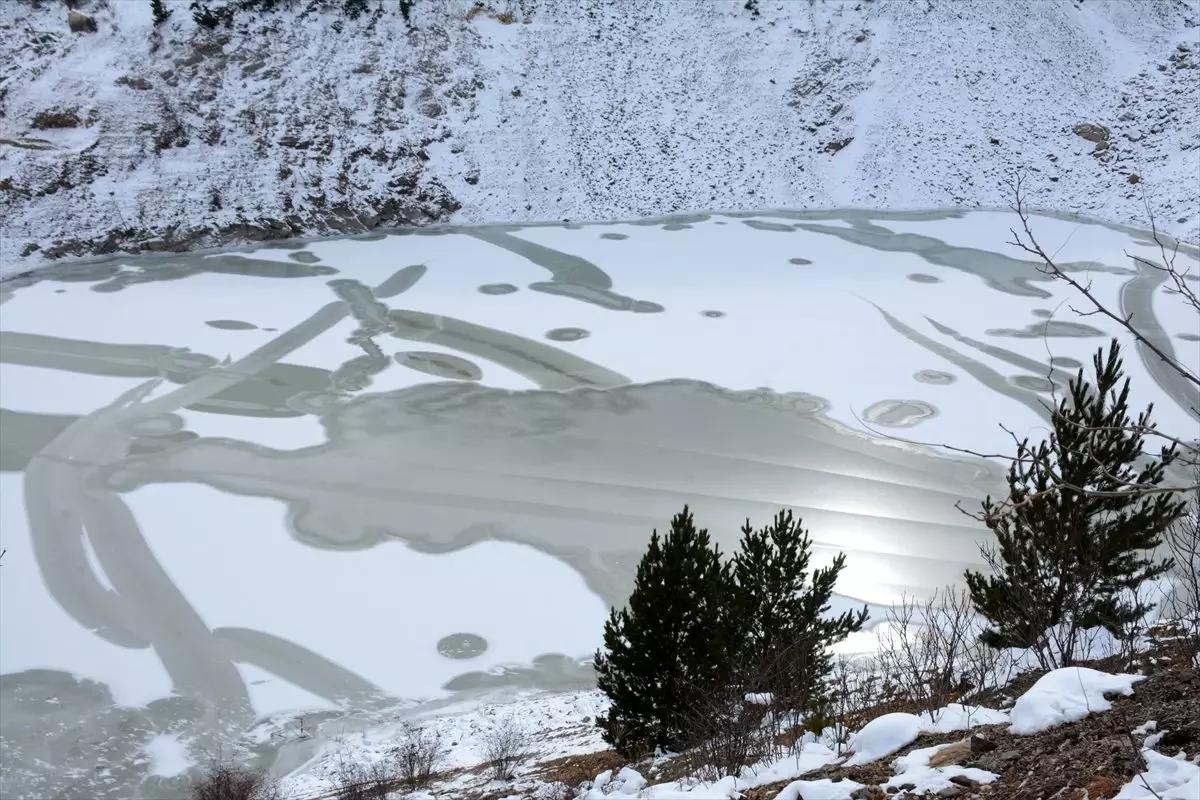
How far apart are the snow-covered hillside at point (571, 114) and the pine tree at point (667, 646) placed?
711 inches

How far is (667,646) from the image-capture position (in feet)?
22.1

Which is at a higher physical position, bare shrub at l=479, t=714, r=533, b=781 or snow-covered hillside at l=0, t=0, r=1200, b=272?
snow-covered hillside at l=0, t=0, r=1200, b=272

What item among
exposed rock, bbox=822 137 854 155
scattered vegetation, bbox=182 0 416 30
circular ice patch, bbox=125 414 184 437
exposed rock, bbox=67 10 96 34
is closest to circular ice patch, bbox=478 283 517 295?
circular ice patch, bbox=125 414 184 437

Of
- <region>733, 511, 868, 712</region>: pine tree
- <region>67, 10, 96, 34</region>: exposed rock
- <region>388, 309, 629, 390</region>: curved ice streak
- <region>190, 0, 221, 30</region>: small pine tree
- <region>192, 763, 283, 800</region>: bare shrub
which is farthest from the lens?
<region>190, 0, 221, 30</region>: small pine tree

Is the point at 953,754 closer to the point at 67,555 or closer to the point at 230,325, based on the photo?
the point at 67,555

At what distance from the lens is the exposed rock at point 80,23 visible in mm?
25453

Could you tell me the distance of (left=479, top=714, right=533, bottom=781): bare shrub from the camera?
7398 mm

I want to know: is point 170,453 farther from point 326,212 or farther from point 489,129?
point 489,129

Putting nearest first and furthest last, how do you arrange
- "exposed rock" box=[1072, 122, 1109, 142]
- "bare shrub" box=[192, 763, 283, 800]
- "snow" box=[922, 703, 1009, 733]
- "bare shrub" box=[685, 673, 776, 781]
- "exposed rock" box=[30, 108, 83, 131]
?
"snow" box=[922, 703, 1009, 733] → "bare shrub" box=[685, 673, 776, 781] → "bare shrub" box=[192, 763, 283, 800] → "exposed rock" box=[30, 108, 83, 131] → "exposed rock" box=[1072, 122, 1109, 142]

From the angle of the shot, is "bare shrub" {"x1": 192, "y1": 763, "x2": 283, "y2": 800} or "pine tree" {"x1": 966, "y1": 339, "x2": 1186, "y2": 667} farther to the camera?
"bare shrub" {"x1": 192, "y1": 763, "x2": 283, "y2": 800}

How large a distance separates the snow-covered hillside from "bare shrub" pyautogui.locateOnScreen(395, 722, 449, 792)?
16878mm

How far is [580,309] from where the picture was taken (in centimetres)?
1736

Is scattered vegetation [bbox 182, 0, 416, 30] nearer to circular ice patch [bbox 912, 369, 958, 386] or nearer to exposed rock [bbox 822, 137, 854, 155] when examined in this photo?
exposed rock [bbox 822, 137, 854, 155]

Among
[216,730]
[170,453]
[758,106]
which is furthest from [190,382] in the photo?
[758,106]
